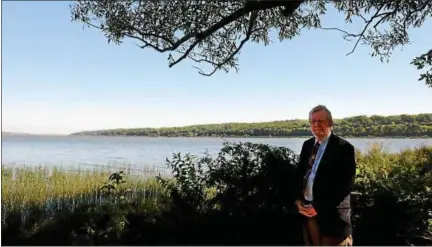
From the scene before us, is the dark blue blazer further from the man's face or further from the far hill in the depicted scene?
the far hill

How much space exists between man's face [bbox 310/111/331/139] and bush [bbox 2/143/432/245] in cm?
169

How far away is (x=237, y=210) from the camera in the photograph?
4.06m

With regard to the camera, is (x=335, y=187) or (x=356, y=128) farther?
(x=356, y=128)

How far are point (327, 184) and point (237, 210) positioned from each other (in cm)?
187

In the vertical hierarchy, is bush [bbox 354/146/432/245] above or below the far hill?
below

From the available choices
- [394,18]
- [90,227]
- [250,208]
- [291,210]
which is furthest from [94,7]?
[394,18]

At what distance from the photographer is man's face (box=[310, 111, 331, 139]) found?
244cm

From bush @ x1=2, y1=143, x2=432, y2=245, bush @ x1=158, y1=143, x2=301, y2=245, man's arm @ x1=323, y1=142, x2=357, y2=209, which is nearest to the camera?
man's arm @ x1=323, y1=142, x2=357, y2=209

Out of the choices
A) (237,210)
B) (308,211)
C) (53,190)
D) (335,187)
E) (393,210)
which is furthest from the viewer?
(53,190)

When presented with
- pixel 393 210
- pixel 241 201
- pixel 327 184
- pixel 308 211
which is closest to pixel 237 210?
pixel 241 201

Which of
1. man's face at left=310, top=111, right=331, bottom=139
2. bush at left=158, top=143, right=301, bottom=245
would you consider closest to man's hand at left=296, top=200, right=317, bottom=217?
man's face at left=310, top=111, right=331, bottom=139

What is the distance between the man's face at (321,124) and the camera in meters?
2.44

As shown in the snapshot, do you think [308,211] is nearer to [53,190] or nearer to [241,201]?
[241,201]

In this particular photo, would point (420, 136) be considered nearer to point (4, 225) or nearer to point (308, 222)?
point (308, 222)
